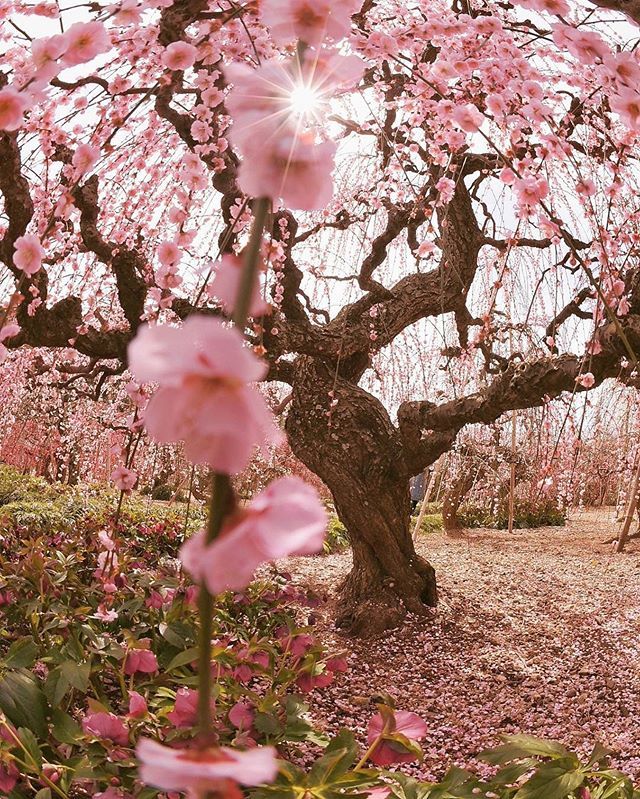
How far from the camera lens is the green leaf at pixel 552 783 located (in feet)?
4.15

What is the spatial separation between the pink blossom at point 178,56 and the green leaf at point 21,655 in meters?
1.14

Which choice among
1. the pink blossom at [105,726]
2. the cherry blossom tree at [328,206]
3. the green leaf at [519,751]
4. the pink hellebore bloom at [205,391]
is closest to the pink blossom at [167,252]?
the cherry blossom tree at [328,206]

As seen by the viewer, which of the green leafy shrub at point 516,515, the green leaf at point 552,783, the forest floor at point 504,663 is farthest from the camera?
the green leafy shrub at point 516,515

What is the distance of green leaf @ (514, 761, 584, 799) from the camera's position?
4.15 feet

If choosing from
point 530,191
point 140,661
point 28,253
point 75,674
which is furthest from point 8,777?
point 530,191

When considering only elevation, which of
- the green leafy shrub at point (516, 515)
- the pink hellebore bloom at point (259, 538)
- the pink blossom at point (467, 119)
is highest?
the pink blossom at point (467, 119)

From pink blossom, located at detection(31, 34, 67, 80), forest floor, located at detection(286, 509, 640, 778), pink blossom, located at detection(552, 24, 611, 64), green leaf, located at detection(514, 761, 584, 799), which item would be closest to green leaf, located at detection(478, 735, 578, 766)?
green leaf, located at detection(514, 761, 584, 799)

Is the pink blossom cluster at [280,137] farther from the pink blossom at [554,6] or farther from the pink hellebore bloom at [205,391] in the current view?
the pink blossom at [554,6]

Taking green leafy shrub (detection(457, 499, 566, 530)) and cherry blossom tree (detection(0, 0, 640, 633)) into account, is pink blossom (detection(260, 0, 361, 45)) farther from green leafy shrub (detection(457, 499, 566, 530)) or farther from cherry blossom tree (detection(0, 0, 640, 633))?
green leafy shrub (detection(457, 499, 566, 530))

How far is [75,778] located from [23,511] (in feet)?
12.2

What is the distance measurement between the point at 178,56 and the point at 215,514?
1.13m

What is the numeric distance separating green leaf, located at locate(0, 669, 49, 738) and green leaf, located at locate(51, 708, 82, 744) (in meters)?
0.03

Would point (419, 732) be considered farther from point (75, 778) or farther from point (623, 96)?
point (623, 96)

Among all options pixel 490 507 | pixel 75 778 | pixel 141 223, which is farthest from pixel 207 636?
pixel 490 507
